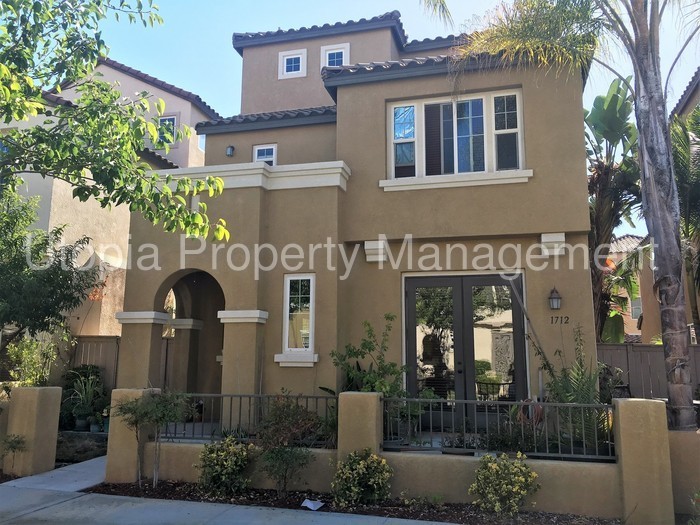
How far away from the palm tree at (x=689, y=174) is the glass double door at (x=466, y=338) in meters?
5.81

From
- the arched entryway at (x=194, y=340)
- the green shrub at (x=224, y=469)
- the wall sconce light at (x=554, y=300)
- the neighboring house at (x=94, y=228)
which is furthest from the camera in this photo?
the neighboring house at (x=94, y=228)

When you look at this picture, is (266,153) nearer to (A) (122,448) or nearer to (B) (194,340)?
(B) (194,340)

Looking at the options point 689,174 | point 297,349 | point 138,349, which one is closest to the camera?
point 297,349

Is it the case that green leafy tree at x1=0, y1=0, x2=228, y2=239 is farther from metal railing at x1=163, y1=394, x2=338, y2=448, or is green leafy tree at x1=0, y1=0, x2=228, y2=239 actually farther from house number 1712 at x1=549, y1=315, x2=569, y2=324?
house number 1712 at x1=549, y1=315, x2=569, y2=324

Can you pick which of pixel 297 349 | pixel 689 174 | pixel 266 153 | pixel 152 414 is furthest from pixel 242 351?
pixel 689 174

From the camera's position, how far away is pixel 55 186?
46.6 feet

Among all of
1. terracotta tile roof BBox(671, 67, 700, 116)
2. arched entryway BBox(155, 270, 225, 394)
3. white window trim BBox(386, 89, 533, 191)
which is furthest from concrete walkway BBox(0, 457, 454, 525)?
terracotta tile roof BBox(671, 67, 700, 116)

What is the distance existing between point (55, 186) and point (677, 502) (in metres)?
14.2

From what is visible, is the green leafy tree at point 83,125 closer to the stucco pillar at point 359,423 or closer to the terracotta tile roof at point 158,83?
the stucco pillar at point 359,423

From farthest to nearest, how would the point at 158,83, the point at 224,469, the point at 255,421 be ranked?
the point at 158,83 → the point at 255,421 → the point at 224,469

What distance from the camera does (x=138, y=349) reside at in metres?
10.7

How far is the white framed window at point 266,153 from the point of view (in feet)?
43.5

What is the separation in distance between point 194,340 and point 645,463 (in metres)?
9.25

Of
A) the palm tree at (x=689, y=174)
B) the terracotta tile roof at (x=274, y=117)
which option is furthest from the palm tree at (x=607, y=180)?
the terracotta tile roof at (x=274, y=117)
